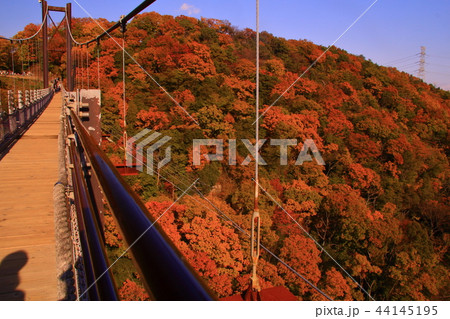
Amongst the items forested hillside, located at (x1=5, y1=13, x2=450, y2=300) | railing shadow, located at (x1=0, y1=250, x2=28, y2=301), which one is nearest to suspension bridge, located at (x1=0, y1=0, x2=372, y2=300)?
Answer: railing shadow, located at (x1=0, y1=250, x2=28, y2=301)

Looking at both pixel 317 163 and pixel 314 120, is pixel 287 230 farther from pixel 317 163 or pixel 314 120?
pixel 314 120

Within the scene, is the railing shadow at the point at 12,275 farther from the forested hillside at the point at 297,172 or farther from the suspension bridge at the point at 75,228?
the forested hillside at the point at 297,172

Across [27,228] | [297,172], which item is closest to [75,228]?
[27,228]

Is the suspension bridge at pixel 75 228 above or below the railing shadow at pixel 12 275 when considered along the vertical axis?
above

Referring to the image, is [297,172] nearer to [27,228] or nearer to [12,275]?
[27,228]

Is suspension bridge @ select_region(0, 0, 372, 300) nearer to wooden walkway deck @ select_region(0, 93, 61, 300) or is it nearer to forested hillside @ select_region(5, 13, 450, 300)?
wooden walkway deck @ select_region(0, 93, 61, 300)

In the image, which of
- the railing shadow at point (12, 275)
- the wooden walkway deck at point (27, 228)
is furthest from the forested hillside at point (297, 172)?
the railing shadow at point (12, 275)

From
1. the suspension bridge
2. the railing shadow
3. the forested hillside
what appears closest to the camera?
the suspension bridge

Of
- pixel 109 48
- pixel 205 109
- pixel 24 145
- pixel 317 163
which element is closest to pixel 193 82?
pixel 205 109
